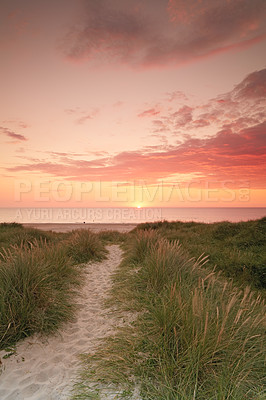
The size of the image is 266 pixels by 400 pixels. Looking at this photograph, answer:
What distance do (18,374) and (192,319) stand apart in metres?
2.77

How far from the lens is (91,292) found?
711 cm

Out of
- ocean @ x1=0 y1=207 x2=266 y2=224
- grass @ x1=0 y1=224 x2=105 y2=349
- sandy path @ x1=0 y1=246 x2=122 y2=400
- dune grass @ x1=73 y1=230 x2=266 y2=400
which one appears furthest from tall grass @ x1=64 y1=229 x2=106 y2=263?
ocean @ x1=0 y1=207 x2=266 y2=224

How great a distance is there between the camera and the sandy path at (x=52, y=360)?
3.21 meters

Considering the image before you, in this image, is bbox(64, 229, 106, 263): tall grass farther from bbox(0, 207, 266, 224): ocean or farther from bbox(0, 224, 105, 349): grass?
bbox(0, 207, 266, 224): ocean

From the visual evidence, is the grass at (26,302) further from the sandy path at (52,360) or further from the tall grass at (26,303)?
the sandy path at (52,360)

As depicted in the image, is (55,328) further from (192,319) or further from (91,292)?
(192,319)

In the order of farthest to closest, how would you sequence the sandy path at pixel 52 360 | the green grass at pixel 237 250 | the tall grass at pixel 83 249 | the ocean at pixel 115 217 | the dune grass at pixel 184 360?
the ocean at pixel 115 217 → the tall grass at pixel 83 249 → the green grass at pixel 237 250 → the sandy path at pixel 52 360 → the dune grass at pixel 184 360

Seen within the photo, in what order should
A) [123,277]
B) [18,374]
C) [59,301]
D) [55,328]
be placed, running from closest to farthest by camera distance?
[18,374] → [55,328] → [59,301] → [123,277]

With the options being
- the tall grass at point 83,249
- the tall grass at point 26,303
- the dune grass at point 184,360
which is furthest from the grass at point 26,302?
the tall grass at point 83,249

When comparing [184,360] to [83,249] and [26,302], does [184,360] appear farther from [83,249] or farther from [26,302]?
[83,249]

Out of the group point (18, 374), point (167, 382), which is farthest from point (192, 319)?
point (18, 374)

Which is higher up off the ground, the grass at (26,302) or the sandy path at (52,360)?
the grass at (26,302)

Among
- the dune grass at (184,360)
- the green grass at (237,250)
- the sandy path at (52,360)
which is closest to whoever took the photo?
the dune grass at (184,360)

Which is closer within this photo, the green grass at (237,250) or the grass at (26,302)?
the grass at (26,302)
